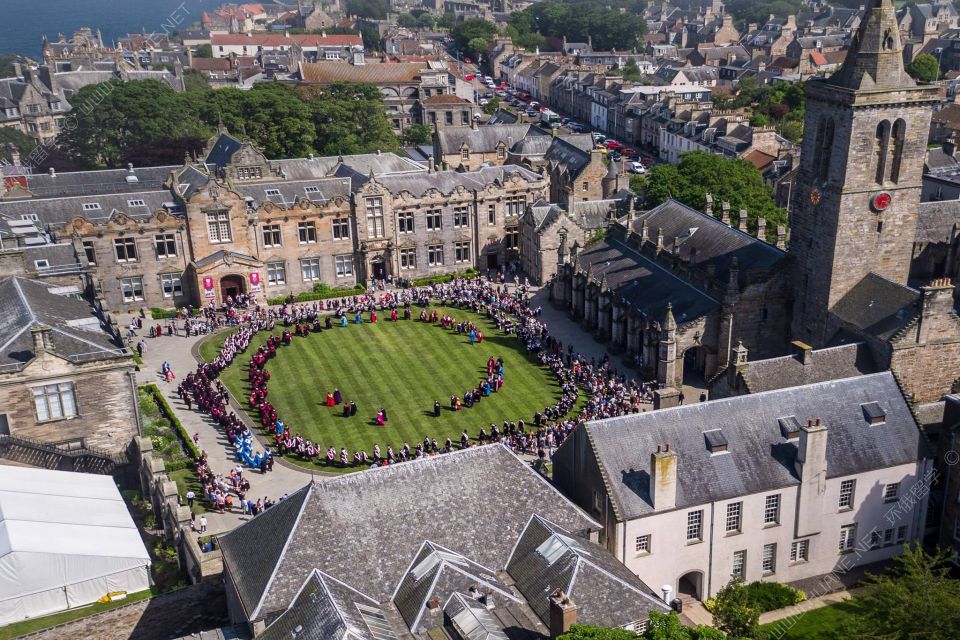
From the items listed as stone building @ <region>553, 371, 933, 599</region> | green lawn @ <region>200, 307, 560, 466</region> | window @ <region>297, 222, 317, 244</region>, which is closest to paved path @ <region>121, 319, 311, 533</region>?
green lawn @ <region>200, 307, 560, 466</region>

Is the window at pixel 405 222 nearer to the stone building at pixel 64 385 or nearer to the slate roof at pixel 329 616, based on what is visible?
the stone building at pixel 64 385

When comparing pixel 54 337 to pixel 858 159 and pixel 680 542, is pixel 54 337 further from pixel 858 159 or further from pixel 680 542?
pixel 858 159

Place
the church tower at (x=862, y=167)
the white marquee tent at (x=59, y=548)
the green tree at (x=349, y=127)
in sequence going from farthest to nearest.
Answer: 1. the green tree at (x=349, y=127)
2. the church tower at (x=862, y=167)
3. the white marquee tent at (x=59, y=548)

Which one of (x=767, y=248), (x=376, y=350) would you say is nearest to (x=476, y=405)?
(x=376, y=350)

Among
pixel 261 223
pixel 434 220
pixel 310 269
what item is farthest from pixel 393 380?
pixel 434 220

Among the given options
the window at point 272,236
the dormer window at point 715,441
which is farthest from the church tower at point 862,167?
the window at point 272,236
